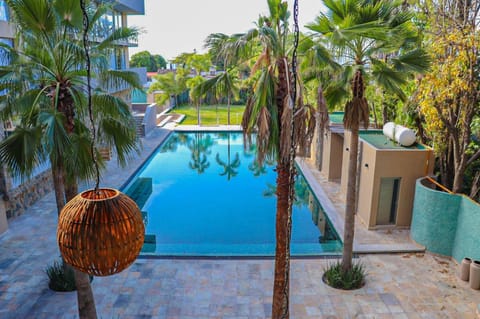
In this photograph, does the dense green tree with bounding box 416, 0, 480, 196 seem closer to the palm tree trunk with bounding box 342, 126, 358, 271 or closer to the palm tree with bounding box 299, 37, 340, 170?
the palm tree trunk with bounding box 342, 126, 358, 271

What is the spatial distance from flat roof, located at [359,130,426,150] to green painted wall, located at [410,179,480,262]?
162 centimetres

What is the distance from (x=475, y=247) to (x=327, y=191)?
7.22m

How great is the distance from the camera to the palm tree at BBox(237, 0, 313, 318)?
654 centimetres

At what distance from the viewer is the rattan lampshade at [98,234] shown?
3.59 metres

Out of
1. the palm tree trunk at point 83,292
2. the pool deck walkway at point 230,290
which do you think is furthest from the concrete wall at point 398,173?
the palm tree trunk at point 83,292

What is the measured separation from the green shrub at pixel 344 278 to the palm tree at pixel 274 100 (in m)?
3.17

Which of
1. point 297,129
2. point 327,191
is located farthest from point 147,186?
point 297,129

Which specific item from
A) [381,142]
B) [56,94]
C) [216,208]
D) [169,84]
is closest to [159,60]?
[169,84]

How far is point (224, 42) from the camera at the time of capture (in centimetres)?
706

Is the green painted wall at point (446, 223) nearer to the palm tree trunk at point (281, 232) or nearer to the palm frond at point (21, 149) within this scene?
the palm tree trunk at point (281, 232)

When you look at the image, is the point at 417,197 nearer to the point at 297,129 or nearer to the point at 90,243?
the point at 297,129

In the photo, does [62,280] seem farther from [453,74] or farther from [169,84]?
[169,84]

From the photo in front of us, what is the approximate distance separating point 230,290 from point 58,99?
5.78 m

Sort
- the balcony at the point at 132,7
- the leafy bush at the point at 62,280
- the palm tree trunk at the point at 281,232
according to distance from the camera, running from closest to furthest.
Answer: the palm tree trunk at the point at 281,232 → the leafy bush at the point at 62,280 → the balcony at the point at 132,7
